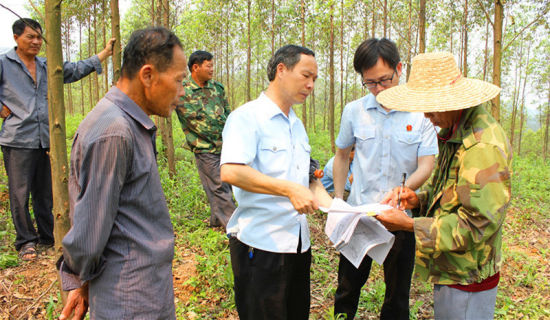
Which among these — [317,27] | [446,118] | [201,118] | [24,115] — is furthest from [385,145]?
[317,27]

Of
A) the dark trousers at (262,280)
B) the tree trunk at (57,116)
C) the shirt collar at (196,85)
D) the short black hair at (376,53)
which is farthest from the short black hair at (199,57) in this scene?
the dark trousers at (262,280)

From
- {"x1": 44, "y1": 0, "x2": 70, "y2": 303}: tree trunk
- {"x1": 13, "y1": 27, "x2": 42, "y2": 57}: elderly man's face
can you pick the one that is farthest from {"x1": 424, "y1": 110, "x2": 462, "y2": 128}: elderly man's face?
{"x1": 13, "y1": 27, "x2": 42, "y2": 57}: elderly man's face

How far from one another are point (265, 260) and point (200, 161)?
2.50 m

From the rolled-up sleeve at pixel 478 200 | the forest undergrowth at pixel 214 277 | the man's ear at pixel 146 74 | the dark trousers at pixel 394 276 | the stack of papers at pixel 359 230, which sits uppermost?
the man's ear at pixel 146 74

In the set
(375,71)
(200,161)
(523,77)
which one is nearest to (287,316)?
(375,71)

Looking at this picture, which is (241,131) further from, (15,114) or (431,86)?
(15,114)

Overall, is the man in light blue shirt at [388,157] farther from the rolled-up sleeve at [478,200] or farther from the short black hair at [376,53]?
the rolled-up sleeve at [478,200]

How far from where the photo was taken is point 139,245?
1.16 meters

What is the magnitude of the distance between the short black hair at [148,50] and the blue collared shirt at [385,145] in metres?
1.43

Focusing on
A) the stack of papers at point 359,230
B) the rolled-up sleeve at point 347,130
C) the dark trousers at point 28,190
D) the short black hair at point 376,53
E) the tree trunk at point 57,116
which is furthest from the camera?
the dark trousers at point 28,190

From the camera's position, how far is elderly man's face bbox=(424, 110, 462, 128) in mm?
1529

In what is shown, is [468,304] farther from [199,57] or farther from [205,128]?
[199,57]

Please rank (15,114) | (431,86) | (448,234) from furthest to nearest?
(15,114), (431,86), (448,234)

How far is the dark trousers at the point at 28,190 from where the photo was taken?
3217mm
